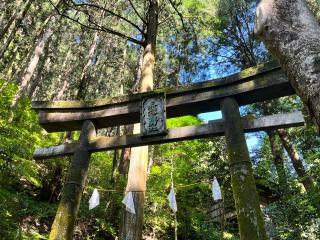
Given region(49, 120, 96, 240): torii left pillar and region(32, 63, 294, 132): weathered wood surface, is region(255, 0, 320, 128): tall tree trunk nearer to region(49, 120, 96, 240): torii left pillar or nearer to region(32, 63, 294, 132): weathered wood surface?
region(32, 63, 294, 132): weathered wood surface

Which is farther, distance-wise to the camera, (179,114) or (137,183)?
(137,183)

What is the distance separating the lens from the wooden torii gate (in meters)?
4.30

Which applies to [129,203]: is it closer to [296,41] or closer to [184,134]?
[184,134]

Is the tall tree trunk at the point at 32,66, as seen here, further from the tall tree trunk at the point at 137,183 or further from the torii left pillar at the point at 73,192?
the torii left pillar at the point at 73,192

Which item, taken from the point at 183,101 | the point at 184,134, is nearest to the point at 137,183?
the point at 184,134

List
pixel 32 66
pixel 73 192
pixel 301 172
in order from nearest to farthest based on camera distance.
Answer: pixel 73 192 → pixel 301 172 → pixel 32 66

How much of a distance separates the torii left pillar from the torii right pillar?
2.21 meters

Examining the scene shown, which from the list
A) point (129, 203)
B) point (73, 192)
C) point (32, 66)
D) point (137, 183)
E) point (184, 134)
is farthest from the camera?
point (32, 66)

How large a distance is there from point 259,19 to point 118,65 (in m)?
18.7

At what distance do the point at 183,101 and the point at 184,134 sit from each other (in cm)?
57

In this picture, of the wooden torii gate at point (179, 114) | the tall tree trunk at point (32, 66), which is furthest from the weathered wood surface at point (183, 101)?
the tall tree trunk at point (32, 66)

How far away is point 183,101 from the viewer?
5.31m

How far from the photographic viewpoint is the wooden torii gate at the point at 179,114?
4.30 metres

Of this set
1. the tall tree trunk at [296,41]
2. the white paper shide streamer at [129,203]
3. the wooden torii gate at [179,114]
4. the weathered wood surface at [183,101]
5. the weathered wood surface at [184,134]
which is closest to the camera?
the tall tree trunk at [296,41]
